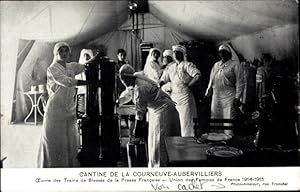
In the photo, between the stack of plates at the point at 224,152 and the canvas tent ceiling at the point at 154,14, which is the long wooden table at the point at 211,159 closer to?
the stack of plates at the point at 224,152

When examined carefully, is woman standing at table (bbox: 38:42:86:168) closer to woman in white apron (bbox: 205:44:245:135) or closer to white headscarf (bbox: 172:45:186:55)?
white headscarf (bbox: 172:45:186:55)

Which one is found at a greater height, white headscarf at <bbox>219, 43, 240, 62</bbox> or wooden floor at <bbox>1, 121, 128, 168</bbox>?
white headscarf at <bbox>219, 43, 240, 62</bbox>

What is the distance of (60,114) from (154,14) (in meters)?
0.43

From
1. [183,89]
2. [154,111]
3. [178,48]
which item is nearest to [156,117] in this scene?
[154,111]

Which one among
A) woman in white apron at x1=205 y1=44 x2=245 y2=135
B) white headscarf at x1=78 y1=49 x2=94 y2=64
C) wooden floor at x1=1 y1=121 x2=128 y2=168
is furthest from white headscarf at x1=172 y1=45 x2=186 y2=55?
wooden floor at x1=1 y1=121 x2=128 y2=168

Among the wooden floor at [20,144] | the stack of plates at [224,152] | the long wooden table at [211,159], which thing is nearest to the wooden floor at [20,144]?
the wooden floor at [20,144]

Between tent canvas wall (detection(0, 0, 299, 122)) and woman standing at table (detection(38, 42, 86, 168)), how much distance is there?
0.04 metres

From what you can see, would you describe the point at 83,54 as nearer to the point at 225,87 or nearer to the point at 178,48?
the point at 178,48

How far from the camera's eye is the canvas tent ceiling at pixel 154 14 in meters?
1.01

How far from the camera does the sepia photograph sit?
1.00 meters

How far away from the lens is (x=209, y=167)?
0.98 meters

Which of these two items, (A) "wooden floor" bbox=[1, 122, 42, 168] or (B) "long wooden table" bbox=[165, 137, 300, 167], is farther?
(A) "wooden floor" bbox=[1, 122, 42, 168]

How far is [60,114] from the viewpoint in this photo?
3.36 ft

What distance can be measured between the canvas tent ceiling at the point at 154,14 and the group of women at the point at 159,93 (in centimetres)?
6
